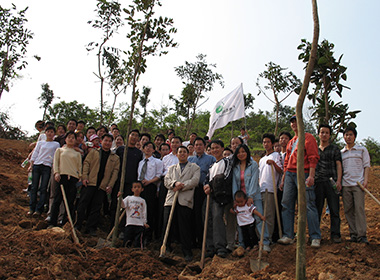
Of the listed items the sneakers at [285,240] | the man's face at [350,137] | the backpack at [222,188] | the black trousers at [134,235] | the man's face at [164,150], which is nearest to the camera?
the sneakers at [285,240]

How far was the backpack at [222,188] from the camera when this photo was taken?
5133mm

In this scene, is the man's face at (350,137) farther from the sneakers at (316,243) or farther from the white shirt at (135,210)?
the white shirt at (135,210)

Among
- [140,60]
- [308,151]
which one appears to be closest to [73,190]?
[140,60]

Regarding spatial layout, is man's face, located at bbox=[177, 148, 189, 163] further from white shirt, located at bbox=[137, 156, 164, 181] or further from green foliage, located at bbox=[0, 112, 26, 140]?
green foliage, located at bbox=[0, 112, 26, 140]

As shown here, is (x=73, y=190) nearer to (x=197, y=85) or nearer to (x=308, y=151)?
(x=308, y=151)

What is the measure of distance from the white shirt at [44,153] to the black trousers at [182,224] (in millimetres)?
2586

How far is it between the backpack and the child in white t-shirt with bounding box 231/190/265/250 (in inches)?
6.6

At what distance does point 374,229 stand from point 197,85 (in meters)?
13.3

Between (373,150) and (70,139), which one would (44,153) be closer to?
(70,139)

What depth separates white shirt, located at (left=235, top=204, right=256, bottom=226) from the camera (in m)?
4.91

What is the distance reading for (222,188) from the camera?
5.13m

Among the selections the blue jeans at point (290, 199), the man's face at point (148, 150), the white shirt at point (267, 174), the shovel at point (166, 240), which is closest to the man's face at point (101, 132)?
the man's face at point (148, 150)

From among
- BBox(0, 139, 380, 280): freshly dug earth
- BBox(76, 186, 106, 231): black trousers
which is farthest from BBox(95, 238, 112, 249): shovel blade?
BBox(76, 186, 106, 231): black trousers

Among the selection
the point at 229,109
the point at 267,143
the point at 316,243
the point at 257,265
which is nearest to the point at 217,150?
the point at 267,143
